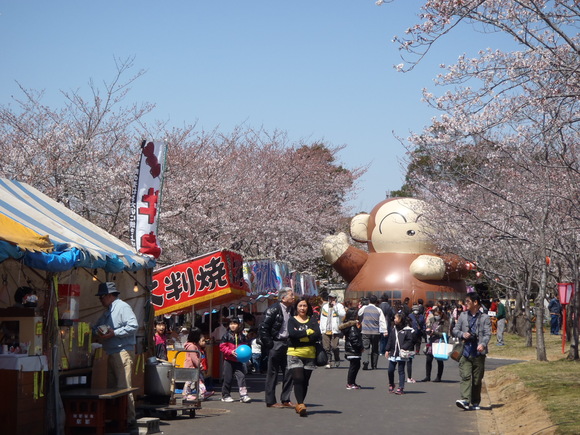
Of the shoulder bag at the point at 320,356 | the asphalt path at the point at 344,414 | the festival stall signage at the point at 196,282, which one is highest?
the festival stall signage at the point at 196,282

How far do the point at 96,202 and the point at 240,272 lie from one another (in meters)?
7.65

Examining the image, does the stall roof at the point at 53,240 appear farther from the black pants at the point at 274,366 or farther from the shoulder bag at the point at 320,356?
the shoulder bag at the point at 320,356

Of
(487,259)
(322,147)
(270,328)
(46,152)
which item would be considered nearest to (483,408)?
(270,328)

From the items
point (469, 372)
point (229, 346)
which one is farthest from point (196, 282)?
point (469, 372)

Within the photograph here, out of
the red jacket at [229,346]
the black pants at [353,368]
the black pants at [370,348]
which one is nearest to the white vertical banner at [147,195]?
the red jacket at [229,346]

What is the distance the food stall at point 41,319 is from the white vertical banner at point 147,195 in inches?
77.1

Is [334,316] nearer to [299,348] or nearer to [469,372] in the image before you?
[469,372]

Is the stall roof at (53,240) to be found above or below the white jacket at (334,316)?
above

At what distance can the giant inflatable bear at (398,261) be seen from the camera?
38594mm

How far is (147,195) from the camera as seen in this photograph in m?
14.3

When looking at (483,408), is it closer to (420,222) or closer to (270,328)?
(270,328)

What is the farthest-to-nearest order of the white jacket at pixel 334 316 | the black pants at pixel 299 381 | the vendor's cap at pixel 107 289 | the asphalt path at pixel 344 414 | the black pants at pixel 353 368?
the white jacket at pixel 334 316 < the black pants at pixel 353 368 < the black pants at pixel 299 381 < the asphalt path at pixel 344 414 < the vendor's cap at pixel 107 289

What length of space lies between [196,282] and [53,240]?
6.37 m

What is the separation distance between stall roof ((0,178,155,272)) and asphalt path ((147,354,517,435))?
2.34 m
